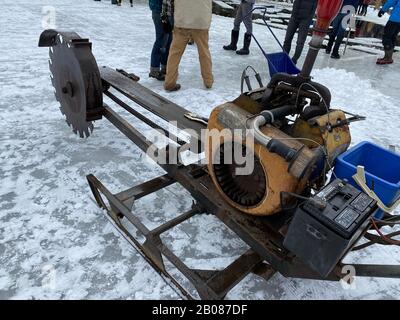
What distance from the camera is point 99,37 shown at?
6.61 meters

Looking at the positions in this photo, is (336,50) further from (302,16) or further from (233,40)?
(233,40)

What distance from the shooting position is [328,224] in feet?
3.99

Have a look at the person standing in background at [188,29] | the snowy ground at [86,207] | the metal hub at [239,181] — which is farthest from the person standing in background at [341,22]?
the metal hub at [239,181]

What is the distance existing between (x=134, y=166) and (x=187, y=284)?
4.25 ft

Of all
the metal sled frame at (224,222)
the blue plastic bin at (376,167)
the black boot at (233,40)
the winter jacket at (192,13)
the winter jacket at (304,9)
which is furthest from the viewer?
the black boot at (233,40)

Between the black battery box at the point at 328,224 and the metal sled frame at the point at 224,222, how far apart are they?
22 cm

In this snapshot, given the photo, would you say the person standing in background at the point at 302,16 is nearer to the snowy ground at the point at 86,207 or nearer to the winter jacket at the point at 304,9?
the winter jacket at the point at 304,9

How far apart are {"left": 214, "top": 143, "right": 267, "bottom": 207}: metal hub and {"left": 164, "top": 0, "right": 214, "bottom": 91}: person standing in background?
273cm

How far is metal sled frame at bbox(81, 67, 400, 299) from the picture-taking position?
5.03 feet

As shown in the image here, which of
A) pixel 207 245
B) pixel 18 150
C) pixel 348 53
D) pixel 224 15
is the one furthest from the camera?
pixel 224 15

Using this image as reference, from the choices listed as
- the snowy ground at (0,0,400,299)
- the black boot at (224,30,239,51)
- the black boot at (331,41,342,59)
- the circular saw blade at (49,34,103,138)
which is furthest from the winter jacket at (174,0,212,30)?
the black boot at (331,41,342,59)

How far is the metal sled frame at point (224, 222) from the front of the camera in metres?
1.53
